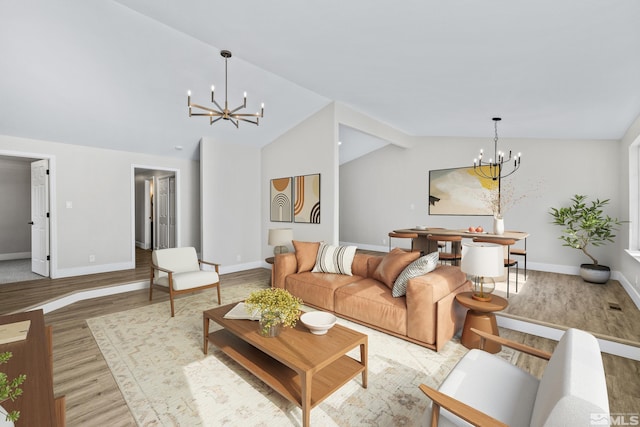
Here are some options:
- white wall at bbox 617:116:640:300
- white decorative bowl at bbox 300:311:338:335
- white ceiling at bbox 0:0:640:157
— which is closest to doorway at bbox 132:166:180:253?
white ceiling at bbox 0:0:640:157

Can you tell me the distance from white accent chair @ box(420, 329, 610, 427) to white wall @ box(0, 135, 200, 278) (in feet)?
19.4

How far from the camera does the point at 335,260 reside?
399 centimetres

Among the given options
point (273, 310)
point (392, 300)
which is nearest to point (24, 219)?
point (273, 310)

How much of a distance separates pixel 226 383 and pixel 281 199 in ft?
12.9

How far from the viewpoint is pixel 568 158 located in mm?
5316

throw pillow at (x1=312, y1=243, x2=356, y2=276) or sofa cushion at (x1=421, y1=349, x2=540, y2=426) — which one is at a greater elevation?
throw pillow at (x1=312, y1=243, x2=356, y2=276)

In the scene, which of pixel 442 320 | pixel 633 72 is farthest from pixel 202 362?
pixel 633 72

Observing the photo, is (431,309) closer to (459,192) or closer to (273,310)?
(273,310)

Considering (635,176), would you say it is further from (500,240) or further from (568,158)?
(500,240)

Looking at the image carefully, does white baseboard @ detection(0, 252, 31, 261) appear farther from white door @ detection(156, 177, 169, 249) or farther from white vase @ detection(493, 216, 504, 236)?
white vase @ detection(493, 216, 504, 236)

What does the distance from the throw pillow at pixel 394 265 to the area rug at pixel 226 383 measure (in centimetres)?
60

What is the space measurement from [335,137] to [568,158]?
424 centimetres

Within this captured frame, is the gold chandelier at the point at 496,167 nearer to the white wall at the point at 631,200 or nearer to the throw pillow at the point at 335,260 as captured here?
the white wall at the point at 631,200

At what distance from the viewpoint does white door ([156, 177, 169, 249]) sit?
6953 millimetres
